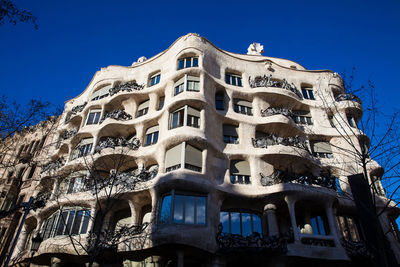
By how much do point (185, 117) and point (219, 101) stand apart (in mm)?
4587

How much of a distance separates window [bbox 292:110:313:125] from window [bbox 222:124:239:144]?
5791 millimetres

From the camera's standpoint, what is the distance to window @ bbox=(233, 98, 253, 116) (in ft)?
72.4

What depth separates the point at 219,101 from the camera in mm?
A: 22203

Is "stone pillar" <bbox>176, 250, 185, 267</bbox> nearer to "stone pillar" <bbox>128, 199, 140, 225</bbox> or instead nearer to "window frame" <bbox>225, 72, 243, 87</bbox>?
"stone pillar" <bbox>128, 199, 140, 225</bbox>

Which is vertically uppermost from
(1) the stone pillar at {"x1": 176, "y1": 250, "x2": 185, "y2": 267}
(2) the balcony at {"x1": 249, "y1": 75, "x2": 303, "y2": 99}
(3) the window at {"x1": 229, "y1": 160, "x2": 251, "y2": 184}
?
(2) the balcony at {"x1": 249, "y1": 75, "x2": 303, "y2": 99}

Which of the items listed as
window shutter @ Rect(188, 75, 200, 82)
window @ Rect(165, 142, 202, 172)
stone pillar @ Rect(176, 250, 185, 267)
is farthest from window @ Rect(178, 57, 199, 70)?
stone pillar @ Rect(176, 250, 185, 267)

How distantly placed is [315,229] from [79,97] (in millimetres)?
24338

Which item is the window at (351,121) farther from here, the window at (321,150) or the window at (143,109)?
the window at (143,109)

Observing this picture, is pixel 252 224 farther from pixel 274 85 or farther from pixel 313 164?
pixel 274 85

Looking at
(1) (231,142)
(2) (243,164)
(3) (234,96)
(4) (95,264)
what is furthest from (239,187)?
(4) (95,264)

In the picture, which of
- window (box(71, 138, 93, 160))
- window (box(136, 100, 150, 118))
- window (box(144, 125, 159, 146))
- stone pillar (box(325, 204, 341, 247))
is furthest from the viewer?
window (box(136, 100, 150, 118))

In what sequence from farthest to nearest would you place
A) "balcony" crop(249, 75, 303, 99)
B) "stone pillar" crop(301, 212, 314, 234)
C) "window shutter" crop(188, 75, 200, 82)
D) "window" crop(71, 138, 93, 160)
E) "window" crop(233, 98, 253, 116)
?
"balcony" crop(249, 75, 303, 99)
"window" crop(233, 98, 253, 116)
"window" crop(71, 138, 93, 160)
"window shutter" crop(188, 75, 200, 82)
"stone pillar" crop(301, 212, 314, 234)

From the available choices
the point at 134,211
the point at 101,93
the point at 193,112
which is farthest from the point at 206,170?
the point at 101,93

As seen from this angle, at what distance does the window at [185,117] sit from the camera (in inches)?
735
